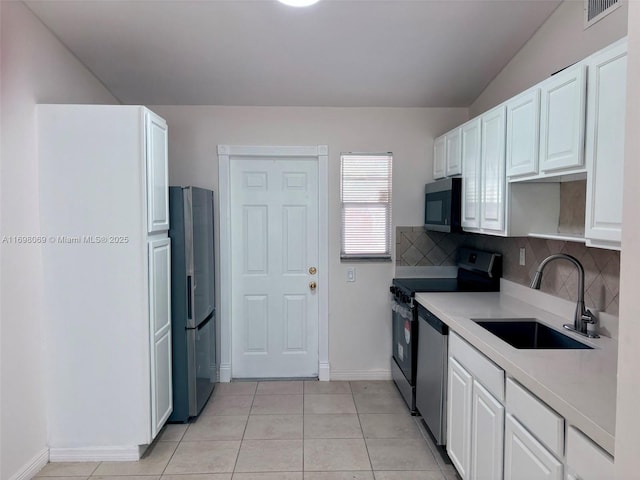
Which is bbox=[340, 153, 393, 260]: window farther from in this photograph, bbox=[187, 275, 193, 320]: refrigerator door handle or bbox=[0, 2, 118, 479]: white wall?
bbox=[0, 2, 118, 479]: white wall

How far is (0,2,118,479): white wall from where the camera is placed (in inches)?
81.9

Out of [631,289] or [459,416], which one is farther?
[459,416]

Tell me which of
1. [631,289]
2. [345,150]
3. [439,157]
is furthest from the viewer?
[345,150]

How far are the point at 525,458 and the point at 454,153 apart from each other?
2167mm

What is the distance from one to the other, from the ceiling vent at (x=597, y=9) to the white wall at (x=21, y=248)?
3.03 meters

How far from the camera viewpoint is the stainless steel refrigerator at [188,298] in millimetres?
2762

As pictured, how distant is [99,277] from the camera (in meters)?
2.36

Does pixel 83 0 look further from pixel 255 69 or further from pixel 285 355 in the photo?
pixel 285 355

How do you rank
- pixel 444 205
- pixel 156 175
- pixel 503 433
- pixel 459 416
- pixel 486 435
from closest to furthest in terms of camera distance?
pixel 503 433
pixel 486 435
pixel 459 416
pixel 156 175
pixel 444 205

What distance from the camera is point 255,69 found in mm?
3000

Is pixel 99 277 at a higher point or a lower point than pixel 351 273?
higher

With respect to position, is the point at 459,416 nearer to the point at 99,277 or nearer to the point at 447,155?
the point at 447,155

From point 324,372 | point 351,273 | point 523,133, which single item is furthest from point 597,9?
point 324,372

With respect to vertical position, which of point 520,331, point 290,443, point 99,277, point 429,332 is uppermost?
point 99,277
